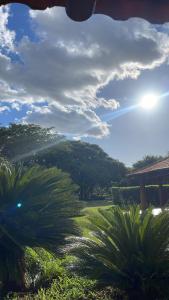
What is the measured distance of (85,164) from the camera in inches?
2768

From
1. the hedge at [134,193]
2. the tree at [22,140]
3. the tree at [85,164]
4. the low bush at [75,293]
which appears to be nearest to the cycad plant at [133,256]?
the low bush at [75,293]

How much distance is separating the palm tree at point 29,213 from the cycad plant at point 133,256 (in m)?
0.68

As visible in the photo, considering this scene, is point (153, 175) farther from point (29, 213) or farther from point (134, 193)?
point (29, 213)

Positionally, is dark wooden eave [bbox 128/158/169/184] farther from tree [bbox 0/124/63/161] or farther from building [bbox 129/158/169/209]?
tree [bbox 0/124/63/161]

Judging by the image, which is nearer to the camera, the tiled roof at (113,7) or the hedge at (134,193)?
the tiled roof at (113,7)

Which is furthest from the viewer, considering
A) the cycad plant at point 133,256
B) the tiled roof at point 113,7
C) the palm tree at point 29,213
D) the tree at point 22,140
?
the tree at point 22,140

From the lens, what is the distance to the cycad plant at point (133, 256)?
17.4 feet

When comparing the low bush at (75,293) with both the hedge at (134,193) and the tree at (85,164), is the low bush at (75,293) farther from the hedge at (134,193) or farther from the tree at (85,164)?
the tree at (85,164)

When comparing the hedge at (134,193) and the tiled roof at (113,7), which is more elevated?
the hedge at (134,193)

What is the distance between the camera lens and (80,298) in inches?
229

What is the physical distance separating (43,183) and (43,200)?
0.98 feet

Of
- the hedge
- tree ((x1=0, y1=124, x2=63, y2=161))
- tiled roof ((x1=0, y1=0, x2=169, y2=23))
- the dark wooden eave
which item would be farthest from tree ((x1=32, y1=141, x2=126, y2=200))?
tiled roof ((x1=0, y1=0, x2=169, y2=23))

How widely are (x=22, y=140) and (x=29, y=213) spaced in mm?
44535

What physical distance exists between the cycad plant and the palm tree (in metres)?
0.68
